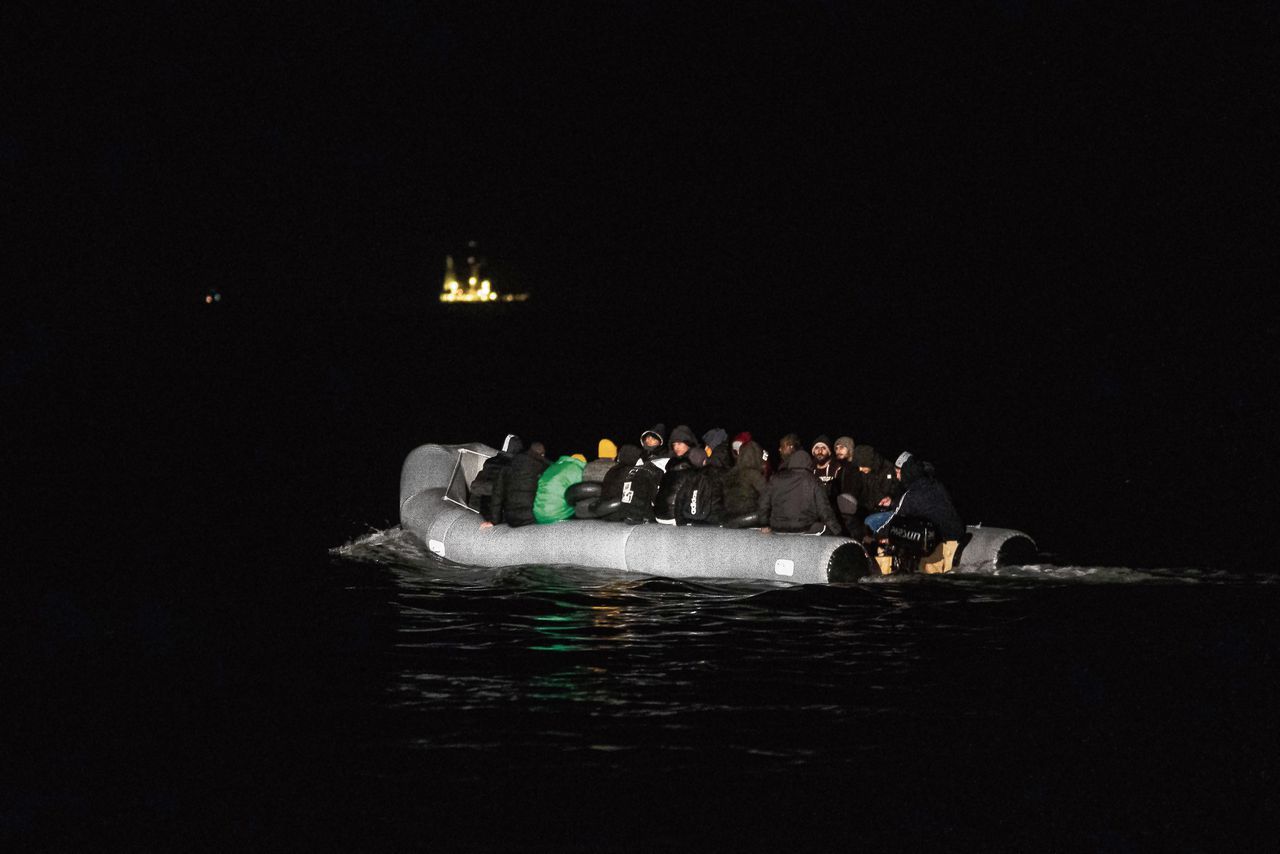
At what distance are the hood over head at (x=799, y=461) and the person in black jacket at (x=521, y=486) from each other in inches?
114

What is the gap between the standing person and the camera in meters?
Answer: 15.3

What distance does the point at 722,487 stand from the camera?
15500mm

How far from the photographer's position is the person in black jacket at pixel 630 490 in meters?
15.8

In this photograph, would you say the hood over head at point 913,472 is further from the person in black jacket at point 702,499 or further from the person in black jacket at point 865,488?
the person in black jacket at point 702,499

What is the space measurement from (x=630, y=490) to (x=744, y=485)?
1204 mm

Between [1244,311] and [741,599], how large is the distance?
281ft

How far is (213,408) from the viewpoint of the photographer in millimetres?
76625

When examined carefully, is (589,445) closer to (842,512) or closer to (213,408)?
(213,408)

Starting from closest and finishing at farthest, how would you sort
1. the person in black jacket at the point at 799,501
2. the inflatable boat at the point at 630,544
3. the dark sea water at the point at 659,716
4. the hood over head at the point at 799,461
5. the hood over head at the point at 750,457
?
the dark sea water at the point at 659,716, the inflatable boat at the point at 630,544, the person in black jacket at the point at 799,501, the hood over head at the point at 799,461, the hood over head at the point at 750,457

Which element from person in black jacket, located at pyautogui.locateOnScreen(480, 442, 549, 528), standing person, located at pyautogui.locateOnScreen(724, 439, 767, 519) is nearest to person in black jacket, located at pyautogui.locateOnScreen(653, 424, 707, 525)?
standing person, located at pyautogui.locateOnScreen(724, 439, 767, 519)

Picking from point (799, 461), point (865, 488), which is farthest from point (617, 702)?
point (865, 488)

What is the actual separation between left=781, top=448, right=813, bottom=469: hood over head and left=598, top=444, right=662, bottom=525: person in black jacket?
1.55 m

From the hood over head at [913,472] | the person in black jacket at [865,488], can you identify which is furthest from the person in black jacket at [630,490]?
the hood over head at [913,472]

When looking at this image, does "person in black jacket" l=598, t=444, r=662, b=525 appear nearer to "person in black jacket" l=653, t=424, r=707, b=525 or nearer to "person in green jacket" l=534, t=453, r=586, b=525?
"person in black jacket" l=653, t=424, r=707, b=525
